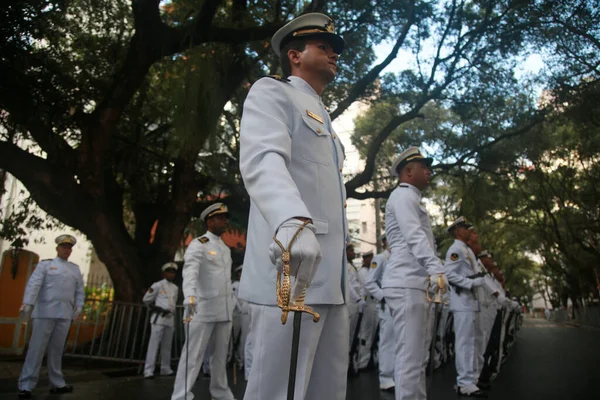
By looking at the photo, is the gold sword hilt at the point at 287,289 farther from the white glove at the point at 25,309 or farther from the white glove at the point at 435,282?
the white glove at the point at 25,309

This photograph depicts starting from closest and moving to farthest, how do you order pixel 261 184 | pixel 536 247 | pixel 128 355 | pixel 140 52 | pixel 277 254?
pixel 277 254, pixel 261 184, pixel 140 52, pixel 128 355, pixel 536 247

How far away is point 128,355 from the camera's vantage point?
404 inches

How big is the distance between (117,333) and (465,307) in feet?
22.1

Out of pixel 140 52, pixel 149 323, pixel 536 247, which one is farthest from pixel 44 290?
pixel 536 247

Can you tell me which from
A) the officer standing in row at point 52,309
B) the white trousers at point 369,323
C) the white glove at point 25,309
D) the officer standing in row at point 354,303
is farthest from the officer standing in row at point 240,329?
Answer: the white glove at point 25,309

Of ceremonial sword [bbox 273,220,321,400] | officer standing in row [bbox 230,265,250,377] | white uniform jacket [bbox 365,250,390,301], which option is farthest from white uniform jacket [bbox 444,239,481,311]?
ceremonial sword [bbox 273,220,321,400]

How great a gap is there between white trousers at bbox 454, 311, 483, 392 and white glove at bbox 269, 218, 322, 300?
5.07 m

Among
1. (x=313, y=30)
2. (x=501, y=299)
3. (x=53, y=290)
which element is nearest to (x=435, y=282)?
(x=313, y=30)

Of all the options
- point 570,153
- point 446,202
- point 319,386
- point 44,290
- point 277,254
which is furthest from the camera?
point 446,202

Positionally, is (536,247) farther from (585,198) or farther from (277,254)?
(277,254)

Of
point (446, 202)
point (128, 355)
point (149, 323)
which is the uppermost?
point (446, 202)

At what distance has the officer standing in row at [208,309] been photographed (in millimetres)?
5293

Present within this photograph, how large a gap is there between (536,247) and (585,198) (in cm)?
1455

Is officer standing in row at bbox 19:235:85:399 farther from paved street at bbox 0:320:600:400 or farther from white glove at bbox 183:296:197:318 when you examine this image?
white glove at bbox 183:296:197:318
